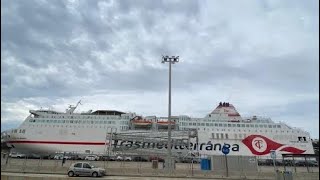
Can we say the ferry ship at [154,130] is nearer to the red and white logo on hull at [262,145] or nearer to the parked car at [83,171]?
the red and white logo on hull at [262,145]

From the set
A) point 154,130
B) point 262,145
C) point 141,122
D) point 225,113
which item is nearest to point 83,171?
point 154,130

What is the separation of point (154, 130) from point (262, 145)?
29947mm

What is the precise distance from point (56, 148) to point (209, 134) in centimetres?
4122

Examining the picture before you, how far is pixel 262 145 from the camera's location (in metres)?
85.7

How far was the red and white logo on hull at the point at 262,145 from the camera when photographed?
280 feet

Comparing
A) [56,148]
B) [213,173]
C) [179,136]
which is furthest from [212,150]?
[213,173]

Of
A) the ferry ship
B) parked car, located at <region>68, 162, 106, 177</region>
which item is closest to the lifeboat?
the ferry ship

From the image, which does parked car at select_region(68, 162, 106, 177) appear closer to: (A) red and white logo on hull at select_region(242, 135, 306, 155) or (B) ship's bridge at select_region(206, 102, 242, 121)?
(A) red and white logo on hull at select_region(242, 135, 306, 155)

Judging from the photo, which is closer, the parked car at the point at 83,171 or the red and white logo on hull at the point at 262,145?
the parked car at the point at 83,171

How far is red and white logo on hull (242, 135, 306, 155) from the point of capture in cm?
8531

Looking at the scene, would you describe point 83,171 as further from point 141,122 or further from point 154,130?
point 141,122

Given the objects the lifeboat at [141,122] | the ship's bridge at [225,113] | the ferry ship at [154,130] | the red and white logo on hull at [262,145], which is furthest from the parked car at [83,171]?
the ship's bridge at [225,113]

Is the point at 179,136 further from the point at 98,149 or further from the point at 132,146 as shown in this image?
the point at 98,149

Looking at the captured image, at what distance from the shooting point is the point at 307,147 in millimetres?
86688
